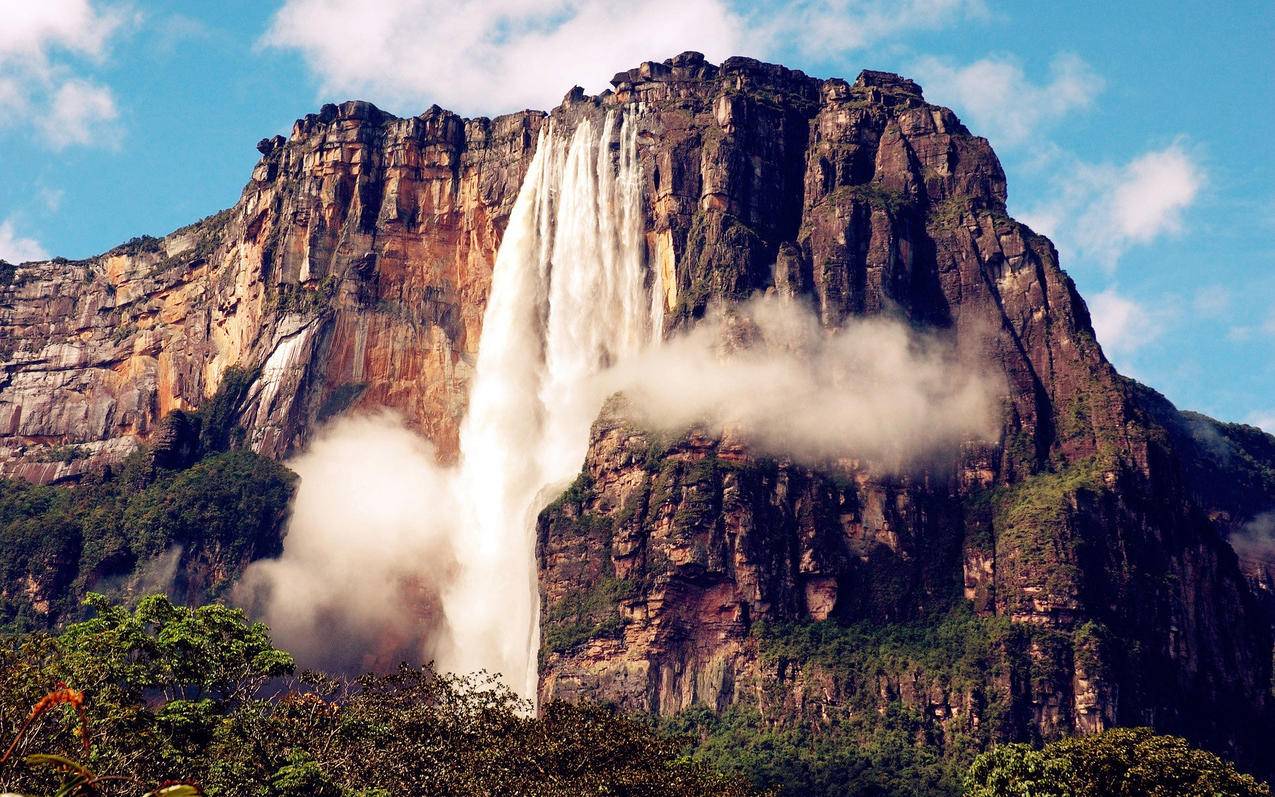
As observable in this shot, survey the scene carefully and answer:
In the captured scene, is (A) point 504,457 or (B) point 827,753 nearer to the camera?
(B) point 827,753

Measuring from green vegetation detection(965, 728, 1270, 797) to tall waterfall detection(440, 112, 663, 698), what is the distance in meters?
60.6

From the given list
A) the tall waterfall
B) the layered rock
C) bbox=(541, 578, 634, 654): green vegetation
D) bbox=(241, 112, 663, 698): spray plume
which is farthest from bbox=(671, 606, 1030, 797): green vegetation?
the tall waterfall

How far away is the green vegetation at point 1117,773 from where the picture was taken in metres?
76.3

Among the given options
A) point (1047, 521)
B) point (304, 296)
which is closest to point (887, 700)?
point (1047, 521)

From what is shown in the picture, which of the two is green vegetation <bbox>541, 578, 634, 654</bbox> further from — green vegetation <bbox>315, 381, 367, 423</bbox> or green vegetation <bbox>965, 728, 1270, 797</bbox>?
green vegetation <bbox>965, 728, 1270, 797</bbox>

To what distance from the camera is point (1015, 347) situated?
138m

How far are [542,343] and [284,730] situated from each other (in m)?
81.3

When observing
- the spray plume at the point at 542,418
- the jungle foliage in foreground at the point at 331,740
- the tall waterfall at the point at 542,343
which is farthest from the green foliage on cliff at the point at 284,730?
the tall waterfall at the point at 542,343

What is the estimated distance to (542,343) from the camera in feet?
475

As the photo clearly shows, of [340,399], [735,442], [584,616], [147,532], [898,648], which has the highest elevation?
[340,399]

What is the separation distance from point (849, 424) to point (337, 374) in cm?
4392

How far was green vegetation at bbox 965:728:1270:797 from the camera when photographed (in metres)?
76.3

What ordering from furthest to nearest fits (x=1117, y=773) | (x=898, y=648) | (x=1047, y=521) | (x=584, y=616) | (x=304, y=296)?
(x=304, y=296) → (x=1047, y=521) → (x=584, y=616) → (x=898, y=648) → (x=1117, y=773)

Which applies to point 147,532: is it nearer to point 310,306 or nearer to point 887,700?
point 310,306
